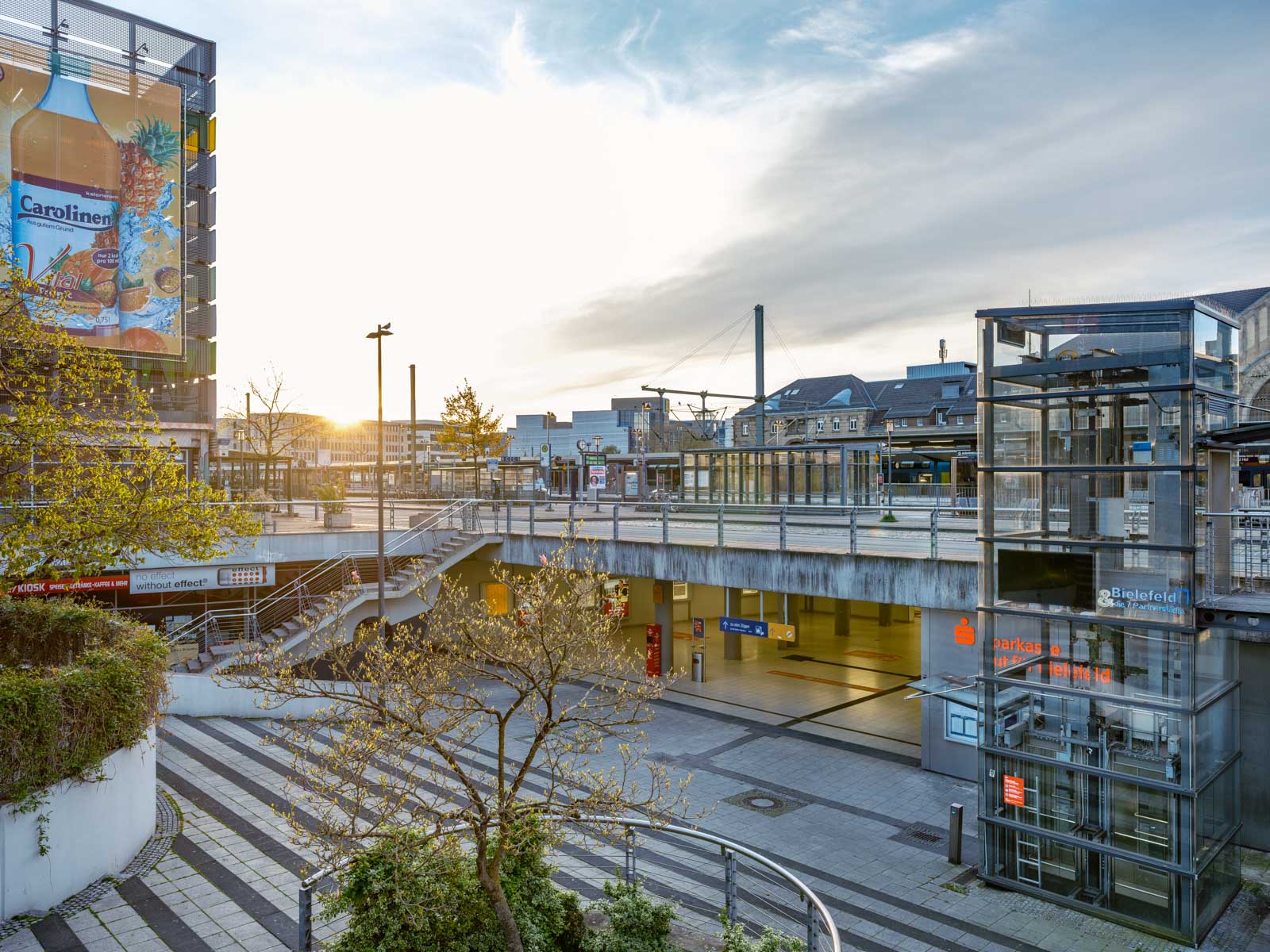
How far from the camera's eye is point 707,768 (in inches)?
605

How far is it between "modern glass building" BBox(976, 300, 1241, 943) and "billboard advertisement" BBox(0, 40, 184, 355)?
111ft

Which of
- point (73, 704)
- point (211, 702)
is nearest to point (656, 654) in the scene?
point (211, 702)

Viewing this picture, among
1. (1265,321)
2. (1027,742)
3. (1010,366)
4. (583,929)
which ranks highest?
(1265,321)

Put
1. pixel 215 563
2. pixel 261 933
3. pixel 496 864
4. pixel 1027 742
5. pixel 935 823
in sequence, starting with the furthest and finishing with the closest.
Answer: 1. pixel 215 563
2. pixel 935 823
3. pixel 1027 742
4. pixel 261 933
5. pixel 496 864

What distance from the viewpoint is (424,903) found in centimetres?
705

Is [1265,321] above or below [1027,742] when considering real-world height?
above

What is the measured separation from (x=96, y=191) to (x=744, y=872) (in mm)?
36948

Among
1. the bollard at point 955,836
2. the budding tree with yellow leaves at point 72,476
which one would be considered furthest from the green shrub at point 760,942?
the budding tree with yellow leaves at point 72,476

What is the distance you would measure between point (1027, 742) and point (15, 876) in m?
11.7

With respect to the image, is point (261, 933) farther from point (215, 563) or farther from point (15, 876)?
point (215, 563)

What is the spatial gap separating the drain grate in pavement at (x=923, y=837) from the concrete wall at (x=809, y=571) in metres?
3.82

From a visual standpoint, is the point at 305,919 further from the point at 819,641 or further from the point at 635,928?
the point at 819,641

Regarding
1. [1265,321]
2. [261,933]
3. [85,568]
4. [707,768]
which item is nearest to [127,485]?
[85,568]

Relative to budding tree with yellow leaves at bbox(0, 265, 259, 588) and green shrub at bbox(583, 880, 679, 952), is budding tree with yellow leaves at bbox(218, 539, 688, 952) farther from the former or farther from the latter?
budding tree with yellow leaves at bbox(0, 265, 259, 588)
